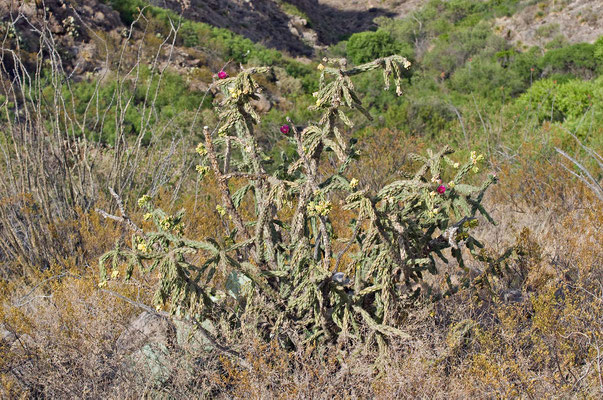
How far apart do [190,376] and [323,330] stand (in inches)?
26.0

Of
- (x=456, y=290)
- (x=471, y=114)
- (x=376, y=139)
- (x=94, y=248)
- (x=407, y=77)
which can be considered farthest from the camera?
(x=407, y=77)

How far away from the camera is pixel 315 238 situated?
242cm

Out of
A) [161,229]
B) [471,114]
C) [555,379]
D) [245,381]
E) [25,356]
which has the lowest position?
[471,114]

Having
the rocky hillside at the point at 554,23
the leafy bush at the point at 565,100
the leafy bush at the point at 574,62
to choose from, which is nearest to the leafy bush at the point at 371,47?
the rocky hillside at the point at 554,23

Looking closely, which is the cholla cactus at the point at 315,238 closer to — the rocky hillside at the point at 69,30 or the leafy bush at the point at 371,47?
the rocky hillside at the point at 69,30

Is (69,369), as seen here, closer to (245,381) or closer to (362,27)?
(245,381)

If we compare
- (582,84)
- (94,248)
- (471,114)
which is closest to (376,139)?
(471,114)

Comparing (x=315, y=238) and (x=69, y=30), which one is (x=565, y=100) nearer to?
(x=315, y=238)

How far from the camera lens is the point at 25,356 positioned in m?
2.64

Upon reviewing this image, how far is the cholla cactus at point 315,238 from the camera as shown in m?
2.13

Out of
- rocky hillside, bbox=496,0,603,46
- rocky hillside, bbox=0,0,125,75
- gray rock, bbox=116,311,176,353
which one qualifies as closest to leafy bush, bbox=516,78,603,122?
gray rock, bbox=116,311,176,353

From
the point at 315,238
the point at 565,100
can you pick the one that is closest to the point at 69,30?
the point at 565,100

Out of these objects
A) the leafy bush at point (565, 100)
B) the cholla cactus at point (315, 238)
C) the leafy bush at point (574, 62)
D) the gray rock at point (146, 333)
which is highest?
the cholla cactus at point (315, 238)

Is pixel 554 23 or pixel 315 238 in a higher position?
pixel 315 238
